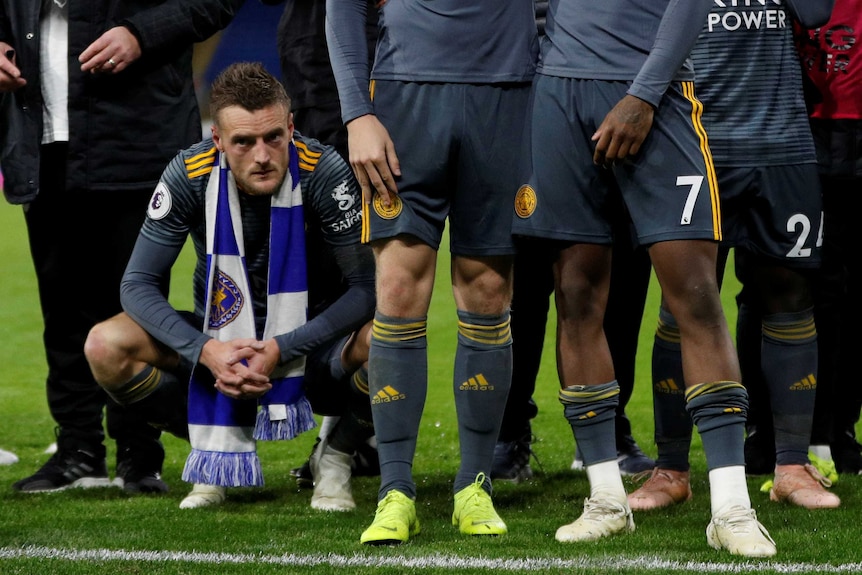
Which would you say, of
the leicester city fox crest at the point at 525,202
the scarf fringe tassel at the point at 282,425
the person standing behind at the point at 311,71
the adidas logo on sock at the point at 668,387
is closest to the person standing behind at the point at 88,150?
the person standing behind at the point at 311,71

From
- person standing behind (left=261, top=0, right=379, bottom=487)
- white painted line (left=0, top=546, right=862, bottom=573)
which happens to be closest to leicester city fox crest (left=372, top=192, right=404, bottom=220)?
white painted line (left=0, top=546, right=862, bottom=573)

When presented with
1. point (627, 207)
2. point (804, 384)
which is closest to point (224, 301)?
point (627, 207)

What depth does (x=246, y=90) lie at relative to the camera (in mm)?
4086

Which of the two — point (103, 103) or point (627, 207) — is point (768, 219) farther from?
point (103, 103)

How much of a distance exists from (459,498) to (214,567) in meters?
0.78

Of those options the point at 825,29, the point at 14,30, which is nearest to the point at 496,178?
the point at 825,29

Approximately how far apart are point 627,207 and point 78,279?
2157mm

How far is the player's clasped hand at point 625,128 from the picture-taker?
A: 3338mm

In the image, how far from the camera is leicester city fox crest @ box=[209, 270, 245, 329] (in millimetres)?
4164

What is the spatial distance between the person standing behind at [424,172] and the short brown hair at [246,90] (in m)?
0.55

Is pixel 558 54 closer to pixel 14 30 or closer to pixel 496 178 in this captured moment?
pixel 496 178

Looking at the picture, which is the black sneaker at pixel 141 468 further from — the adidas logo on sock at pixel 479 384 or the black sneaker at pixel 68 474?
the adidas logo on sock at pixel 479 384

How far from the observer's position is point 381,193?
11.5 ft

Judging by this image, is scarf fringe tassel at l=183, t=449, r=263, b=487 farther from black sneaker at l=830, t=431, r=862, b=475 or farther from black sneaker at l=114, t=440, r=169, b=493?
black sneaker at l=830, t=431, r=862, b=475
